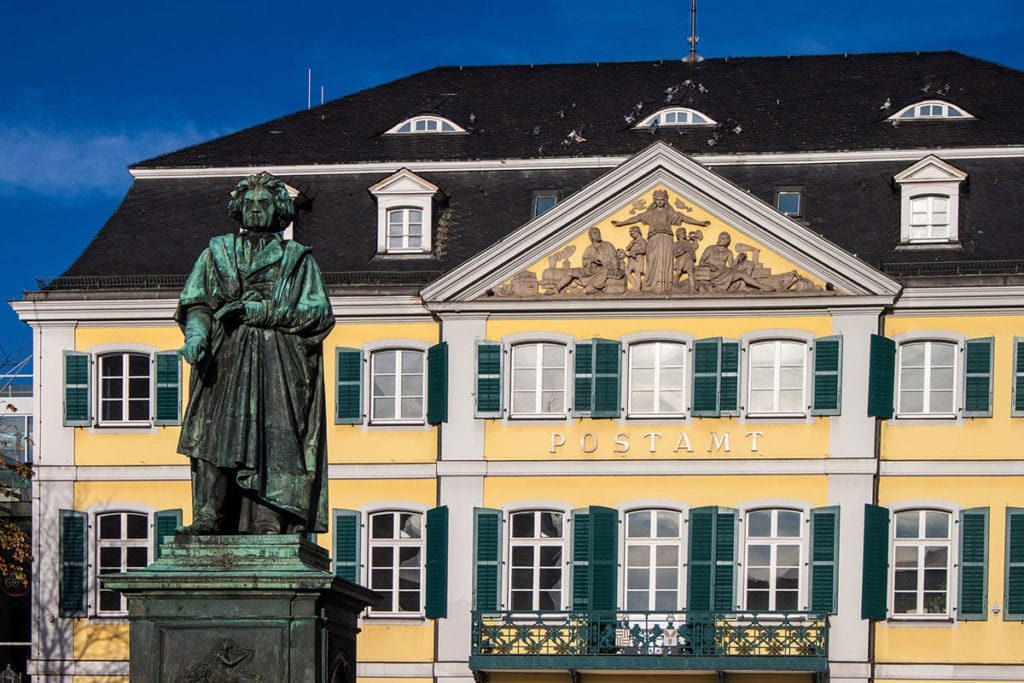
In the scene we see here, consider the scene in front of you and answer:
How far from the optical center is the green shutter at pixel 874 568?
1406 inches

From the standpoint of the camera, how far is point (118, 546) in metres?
38.2

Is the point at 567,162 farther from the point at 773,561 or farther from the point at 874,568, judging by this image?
the point at 874,568

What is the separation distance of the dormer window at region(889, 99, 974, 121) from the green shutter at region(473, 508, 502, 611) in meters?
10.3

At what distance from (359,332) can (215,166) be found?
491cm

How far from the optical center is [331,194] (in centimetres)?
3997

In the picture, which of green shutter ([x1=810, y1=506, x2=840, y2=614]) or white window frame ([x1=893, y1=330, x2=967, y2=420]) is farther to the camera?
white window frame ([x1=893, y1=330, x2=967, y2=420])

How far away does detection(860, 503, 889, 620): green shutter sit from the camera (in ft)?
117

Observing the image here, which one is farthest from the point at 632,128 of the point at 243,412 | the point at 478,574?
the point at 243,412

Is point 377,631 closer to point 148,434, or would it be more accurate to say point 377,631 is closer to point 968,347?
point 148,434

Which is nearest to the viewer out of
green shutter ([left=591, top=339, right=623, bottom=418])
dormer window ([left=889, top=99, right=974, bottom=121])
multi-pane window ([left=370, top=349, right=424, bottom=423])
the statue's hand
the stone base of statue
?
the stone base of statue

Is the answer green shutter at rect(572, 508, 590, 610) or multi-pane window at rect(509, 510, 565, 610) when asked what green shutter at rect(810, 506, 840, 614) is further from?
multi-pane window at rect(509, 510, 565, 610)

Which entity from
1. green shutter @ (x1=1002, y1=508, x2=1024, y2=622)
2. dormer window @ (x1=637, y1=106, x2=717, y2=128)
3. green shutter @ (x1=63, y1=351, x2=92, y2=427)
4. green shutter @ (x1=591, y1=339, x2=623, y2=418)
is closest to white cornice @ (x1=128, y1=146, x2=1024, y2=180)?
dormer window @ (x1=637, y1=106, x2=717, y2=128)

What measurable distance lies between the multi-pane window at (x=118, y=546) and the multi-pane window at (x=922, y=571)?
1248cm

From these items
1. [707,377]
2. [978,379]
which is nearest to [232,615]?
[707,377]
